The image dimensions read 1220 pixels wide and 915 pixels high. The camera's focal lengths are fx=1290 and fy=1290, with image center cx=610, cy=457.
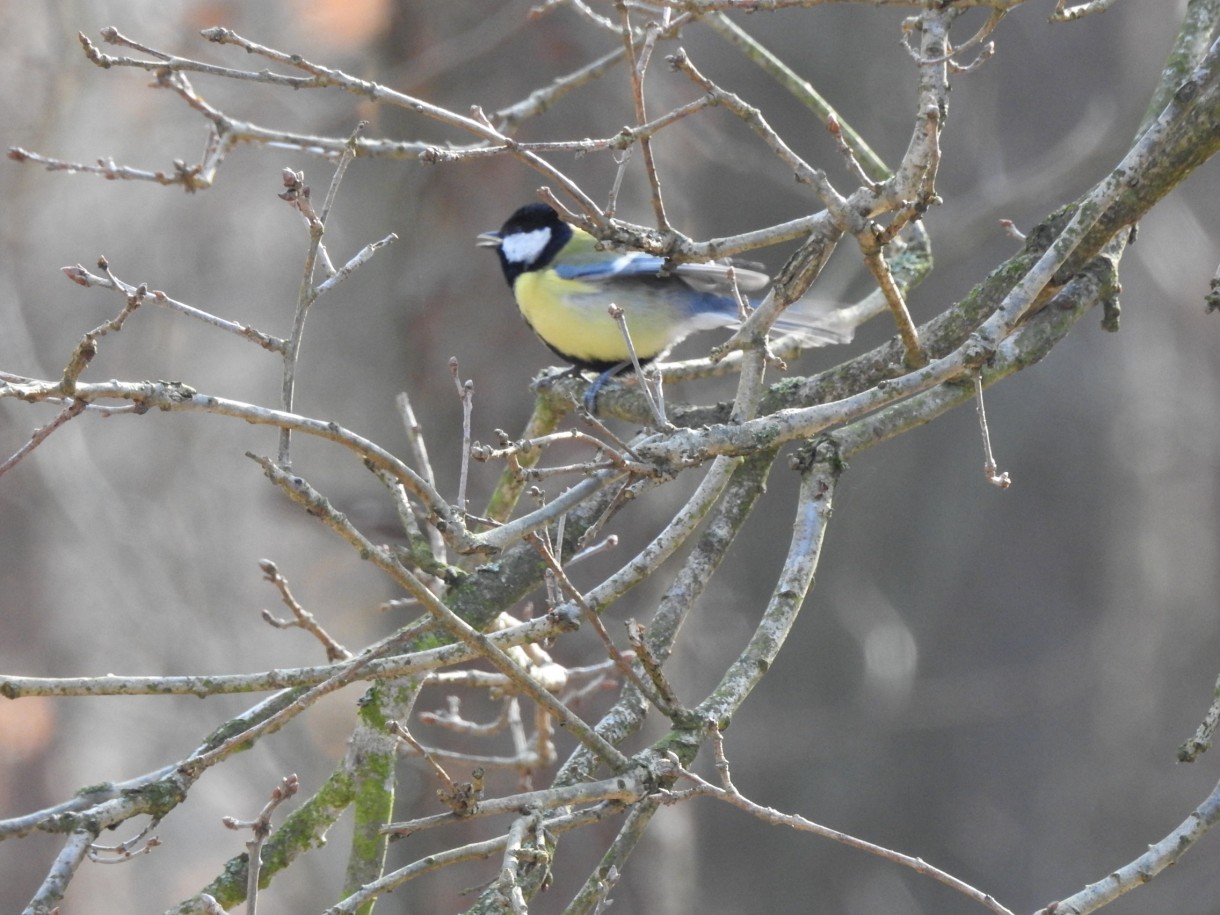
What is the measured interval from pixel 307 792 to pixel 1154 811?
4.80 m

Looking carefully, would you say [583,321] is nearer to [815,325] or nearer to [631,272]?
[631,272]

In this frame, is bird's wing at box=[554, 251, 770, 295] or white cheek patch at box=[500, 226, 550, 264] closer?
bird's wing at box=[554, 251, 770, 295]

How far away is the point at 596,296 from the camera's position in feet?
14.3

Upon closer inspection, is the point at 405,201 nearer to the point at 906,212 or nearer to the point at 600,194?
the point at 600,194

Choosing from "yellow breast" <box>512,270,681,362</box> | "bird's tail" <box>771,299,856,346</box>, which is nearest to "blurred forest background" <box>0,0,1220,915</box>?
"yellow breast" <box>512,270,681,362</box>

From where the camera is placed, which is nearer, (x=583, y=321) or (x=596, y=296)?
(x=583, y=321)

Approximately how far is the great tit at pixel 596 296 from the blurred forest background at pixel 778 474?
0.32 m

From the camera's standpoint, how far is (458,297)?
4891 mm

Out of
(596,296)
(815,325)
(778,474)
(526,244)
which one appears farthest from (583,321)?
(778,474)

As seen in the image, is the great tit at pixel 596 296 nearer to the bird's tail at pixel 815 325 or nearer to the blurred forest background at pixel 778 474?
the blurred forest background at pixel 778 474

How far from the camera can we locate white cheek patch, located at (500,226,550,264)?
4.50 metres

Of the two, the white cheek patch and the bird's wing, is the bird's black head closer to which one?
the white cheek patch

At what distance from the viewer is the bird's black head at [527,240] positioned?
4500mm

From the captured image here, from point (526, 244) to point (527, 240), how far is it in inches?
0.6
